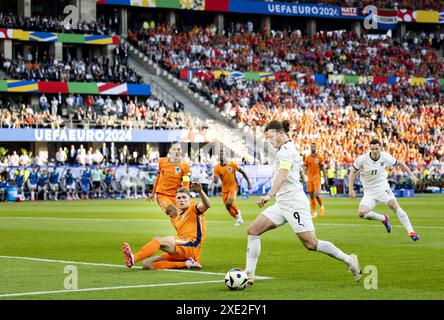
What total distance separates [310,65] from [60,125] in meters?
26.2

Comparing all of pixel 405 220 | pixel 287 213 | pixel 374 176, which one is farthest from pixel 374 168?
pixel 287 213

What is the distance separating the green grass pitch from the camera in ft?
41.5

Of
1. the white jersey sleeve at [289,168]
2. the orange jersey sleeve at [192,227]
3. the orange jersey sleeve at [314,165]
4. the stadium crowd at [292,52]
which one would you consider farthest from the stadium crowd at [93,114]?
the white jersey sleeve at [289,168]

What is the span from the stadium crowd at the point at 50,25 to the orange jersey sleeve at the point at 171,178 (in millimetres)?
46014

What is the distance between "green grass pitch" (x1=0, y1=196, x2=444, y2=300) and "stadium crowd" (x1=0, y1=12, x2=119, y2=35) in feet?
120

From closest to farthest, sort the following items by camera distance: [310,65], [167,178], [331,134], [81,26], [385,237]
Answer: [167,178]
[385,237]
[331,134]
[81,26]
[310,65]

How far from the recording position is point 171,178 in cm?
2050

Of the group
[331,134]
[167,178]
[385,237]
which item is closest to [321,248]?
[167,178]

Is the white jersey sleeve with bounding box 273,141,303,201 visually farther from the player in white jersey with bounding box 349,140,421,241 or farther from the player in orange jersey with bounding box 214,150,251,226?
the player in orange jersey with bounding box 214,150,251,226

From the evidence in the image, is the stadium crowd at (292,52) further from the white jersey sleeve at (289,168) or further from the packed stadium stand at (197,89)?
the white jersey sleeve at (289,168)

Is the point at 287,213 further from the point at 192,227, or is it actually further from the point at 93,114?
the point at 93,114

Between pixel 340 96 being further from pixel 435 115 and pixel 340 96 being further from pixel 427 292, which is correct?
pixel 427 292

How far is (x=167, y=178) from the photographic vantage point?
807 inches

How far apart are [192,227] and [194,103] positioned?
165ft
